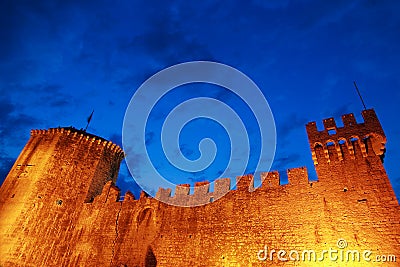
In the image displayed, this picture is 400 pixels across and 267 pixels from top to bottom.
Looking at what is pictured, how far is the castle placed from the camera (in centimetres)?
815

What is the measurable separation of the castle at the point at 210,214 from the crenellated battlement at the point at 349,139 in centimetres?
4

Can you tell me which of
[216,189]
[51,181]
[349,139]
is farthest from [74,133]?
[349,139]

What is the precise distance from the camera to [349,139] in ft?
30.3

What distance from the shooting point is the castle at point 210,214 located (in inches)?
321

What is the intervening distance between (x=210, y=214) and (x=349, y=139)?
21.8 ft

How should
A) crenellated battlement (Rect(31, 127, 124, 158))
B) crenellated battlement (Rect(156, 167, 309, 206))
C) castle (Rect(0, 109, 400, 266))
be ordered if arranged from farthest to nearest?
crenellated battlement (Rect(31, 127, 124, 158)) < crenellated battlement (Rect(156, 167, 309, 206)) < castle (Rect(0, 109, 400, 266))

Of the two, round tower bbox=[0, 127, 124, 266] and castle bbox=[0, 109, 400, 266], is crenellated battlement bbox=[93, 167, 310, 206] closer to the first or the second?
castle bbox=[0, 109, 400, 266]

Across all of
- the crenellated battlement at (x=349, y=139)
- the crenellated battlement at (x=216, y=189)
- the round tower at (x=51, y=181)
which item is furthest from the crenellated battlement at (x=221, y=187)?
the round tower at (x=51, y=181)

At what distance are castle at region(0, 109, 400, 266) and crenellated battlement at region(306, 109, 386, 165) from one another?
4 cm

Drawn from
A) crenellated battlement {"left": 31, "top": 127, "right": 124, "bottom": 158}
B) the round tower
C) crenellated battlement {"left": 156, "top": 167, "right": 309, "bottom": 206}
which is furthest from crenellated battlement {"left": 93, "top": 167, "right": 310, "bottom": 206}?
crenellated battlement {"left": 31, "top": 127, "right": 124, "bottom": 158}

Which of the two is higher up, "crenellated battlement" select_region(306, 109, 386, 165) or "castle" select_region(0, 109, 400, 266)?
"crenellated battlement" select_region(306, 109, 386, 165)

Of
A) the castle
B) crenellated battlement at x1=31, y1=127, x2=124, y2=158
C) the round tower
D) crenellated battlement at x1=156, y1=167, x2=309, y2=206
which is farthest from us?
crenellated battlement at x1=31, y1=127, x2=124, y2=158

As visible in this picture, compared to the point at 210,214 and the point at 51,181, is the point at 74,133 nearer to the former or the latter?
the point at 51,181

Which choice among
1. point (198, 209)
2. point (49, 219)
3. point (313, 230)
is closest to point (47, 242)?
point (49, 219)
